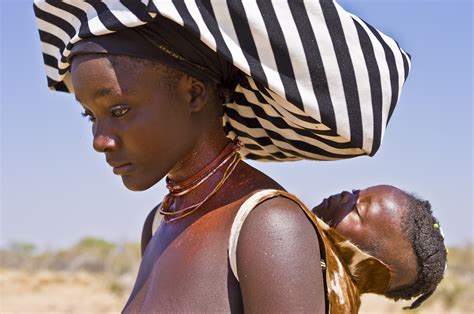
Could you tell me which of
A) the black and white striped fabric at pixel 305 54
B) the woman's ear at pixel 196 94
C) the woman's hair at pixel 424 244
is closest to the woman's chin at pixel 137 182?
the woman's ear at pixel 196 94

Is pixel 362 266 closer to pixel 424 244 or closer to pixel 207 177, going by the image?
pixel 424 244

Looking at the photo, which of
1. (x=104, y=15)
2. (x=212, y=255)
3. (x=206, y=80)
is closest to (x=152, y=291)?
(x=212, y=255)

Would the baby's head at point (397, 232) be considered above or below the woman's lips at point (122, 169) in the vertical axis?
below

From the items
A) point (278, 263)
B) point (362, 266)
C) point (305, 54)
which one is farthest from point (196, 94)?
point (362, 266)

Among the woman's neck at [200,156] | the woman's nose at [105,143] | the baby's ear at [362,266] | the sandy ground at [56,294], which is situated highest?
the sandy ground at [56,294]

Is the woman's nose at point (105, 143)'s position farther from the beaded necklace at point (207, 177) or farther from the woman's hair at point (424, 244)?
the woman's hair at point (424, 244)

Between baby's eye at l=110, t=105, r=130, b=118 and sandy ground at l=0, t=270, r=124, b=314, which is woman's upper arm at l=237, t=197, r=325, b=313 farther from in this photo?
sandy ground at l=0, t=270, r=124, b=314

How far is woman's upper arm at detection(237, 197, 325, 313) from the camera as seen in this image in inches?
84.7

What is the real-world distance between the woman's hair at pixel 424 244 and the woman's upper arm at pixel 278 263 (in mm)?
383

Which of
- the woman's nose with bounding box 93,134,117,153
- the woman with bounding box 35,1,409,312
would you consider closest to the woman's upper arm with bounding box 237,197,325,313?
the woman with bounding box 35,1,409,312

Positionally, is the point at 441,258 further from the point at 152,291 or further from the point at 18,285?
the point at 18,285

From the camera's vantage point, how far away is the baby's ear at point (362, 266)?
2.45 metres

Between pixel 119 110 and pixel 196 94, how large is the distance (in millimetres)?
254

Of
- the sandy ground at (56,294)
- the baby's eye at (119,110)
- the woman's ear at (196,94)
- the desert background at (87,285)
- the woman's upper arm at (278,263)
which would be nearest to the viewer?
the woman's upper arm at (278,263)
